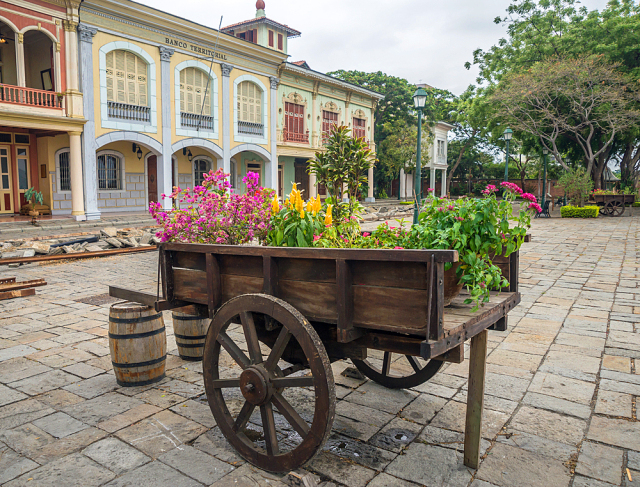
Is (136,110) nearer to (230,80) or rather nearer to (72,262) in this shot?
(230,80)

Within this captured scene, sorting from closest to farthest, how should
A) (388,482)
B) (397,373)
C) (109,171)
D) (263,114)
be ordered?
(388,482), (397,373), (109,171), (263,114)

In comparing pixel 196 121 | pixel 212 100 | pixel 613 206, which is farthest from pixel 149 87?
pixel 613 206

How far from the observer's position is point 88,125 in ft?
53.5

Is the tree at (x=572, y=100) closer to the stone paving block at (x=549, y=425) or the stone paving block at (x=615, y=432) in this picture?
the stone paving block at (x=615, y=432)

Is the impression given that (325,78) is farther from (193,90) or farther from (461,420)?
(461,420)

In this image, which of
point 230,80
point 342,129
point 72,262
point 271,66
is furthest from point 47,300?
point 271,66

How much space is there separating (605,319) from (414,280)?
5.09m

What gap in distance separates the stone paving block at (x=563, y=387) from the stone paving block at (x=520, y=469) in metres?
1.05

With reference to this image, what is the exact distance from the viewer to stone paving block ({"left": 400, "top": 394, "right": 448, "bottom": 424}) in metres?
3.42

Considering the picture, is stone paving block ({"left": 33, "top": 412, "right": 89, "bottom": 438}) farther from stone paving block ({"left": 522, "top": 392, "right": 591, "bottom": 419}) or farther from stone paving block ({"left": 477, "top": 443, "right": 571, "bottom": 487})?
stone paving block ({"left": 522, "top": 392, "right": 591, "bottom": 419})

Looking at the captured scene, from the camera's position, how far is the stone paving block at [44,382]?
391 cm

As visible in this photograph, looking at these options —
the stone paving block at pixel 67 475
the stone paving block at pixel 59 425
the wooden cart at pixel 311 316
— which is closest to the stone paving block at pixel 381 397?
the wooden cart at pixel 311 316

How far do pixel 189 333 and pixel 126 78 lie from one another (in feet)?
52.4

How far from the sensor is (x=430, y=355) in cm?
203
